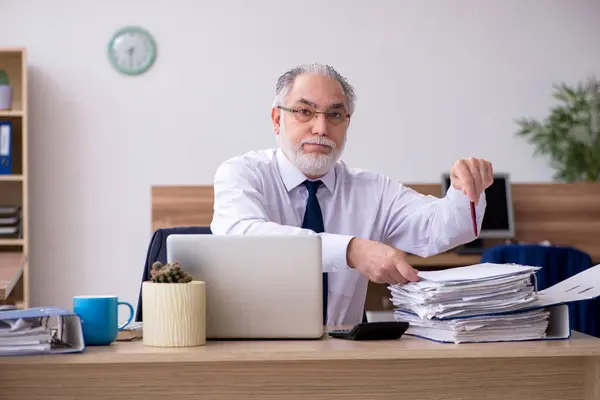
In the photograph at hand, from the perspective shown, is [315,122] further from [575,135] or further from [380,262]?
[575,135]

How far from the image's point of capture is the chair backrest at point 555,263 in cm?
327

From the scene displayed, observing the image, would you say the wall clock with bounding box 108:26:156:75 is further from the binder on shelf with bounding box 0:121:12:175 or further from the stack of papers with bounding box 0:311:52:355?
the stack of papers with bounding box 0:311:52:355

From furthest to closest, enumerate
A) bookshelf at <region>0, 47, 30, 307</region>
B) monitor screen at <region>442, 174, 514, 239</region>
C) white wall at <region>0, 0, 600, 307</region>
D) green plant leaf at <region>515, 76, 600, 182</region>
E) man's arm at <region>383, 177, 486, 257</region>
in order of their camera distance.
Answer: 1. white wall at <region>0, 0, 600, 307</region>
2. green plant leaf at <region>515, 76, 600, 182</region>
3. bookshelf at <region>0, 47, 30, 307</region>
4. monitor screen at <region>442, 174, 514, 239</region>
5. man's arm at <region>383, 177, 486, 257</region>

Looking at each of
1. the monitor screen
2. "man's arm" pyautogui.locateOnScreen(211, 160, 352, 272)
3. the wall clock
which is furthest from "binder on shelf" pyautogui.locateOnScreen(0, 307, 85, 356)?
the wall clock

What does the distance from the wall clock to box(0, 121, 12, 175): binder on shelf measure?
0.74m

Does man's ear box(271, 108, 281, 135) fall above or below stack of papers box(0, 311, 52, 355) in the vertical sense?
above

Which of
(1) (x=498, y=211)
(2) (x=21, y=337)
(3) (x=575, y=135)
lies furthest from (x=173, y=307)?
(3) (x=575, y=135)

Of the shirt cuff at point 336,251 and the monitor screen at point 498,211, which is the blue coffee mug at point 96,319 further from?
the monitor screen at point 498,211

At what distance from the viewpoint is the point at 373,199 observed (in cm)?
241

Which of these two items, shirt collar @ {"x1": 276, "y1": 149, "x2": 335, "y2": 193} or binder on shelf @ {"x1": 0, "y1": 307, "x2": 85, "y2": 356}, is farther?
shirt collar @ {"x1": 276, "y1": 149, "x2": 335, "y2": 193}

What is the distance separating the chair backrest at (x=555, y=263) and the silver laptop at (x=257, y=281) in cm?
183

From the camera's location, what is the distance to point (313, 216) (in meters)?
2.24

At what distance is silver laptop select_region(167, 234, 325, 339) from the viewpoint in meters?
1.57

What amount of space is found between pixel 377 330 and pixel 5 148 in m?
3.74
